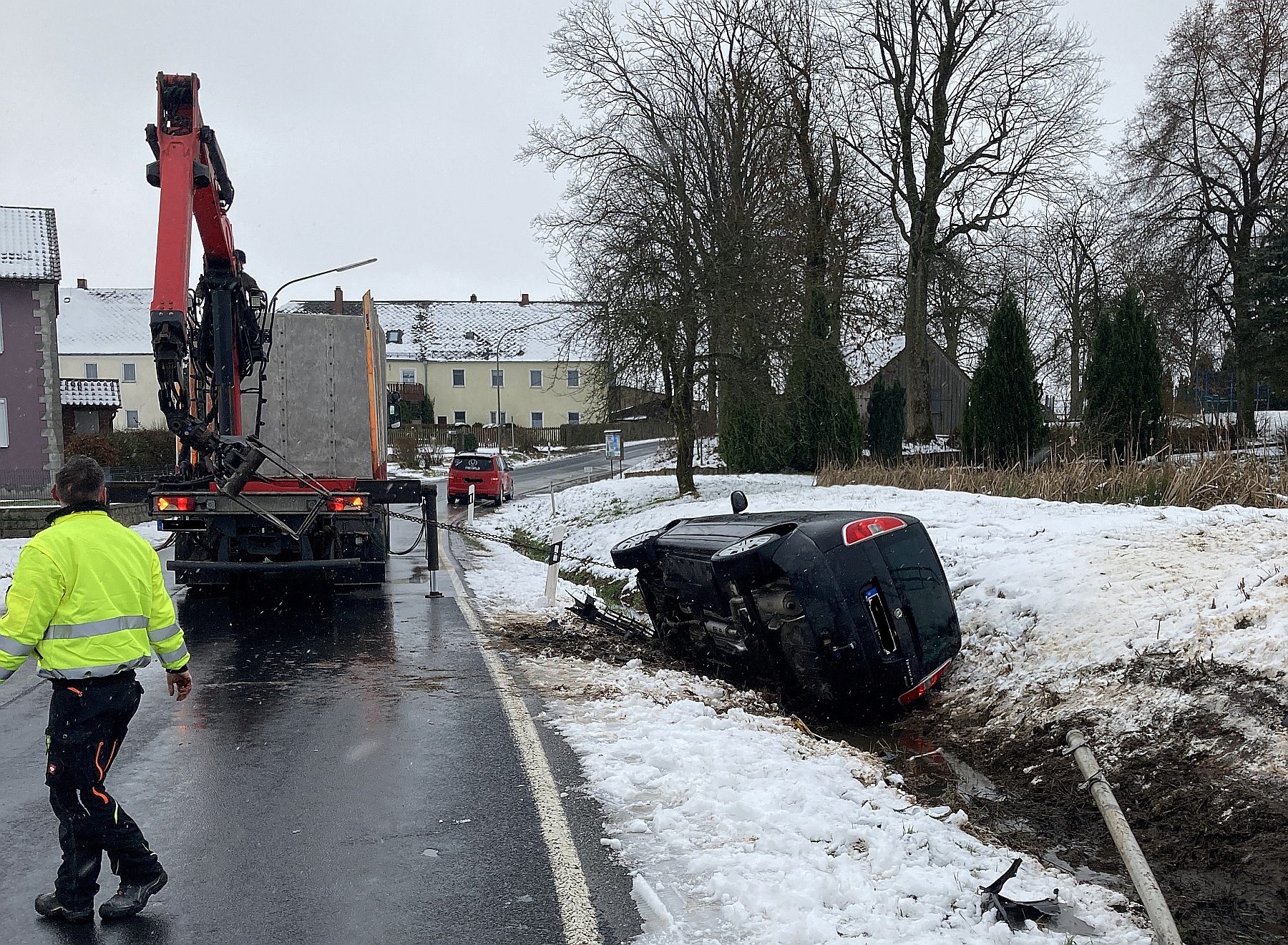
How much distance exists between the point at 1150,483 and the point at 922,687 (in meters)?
6.44

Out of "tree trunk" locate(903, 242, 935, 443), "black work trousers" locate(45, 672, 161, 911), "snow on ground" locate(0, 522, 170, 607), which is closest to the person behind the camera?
"black work trousers" locate(45, 672, 161, 911)

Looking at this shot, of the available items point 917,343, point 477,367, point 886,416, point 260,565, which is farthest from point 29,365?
point 477,367

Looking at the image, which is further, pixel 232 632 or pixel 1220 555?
pixel 232 632

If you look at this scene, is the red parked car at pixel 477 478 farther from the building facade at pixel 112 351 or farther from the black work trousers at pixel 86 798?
the building facade at pixel 112 351

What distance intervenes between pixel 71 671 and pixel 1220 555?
298 inches

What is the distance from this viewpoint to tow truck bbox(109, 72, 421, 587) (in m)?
10.0

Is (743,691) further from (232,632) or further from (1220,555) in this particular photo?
(232,632)

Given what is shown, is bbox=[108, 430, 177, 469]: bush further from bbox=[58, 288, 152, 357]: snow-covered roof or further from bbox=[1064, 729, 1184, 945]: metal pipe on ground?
bbox=[1064, 729, 1184, 945]: metal pipe on ground

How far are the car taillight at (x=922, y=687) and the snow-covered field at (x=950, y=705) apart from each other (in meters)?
0.42

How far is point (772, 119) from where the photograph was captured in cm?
2461

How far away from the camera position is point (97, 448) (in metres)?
34.7

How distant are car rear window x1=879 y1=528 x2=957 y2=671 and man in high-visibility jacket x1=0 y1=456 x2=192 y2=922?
4672 mm

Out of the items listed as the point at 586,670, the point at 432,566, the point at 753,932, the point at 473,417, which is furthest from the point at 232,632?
the point at 473,417

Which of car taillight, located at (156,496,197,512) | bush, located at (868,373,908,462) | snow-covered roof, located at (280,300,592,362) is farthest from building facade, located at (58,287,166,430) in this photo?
car taillight, located at (156,496,197,512)
